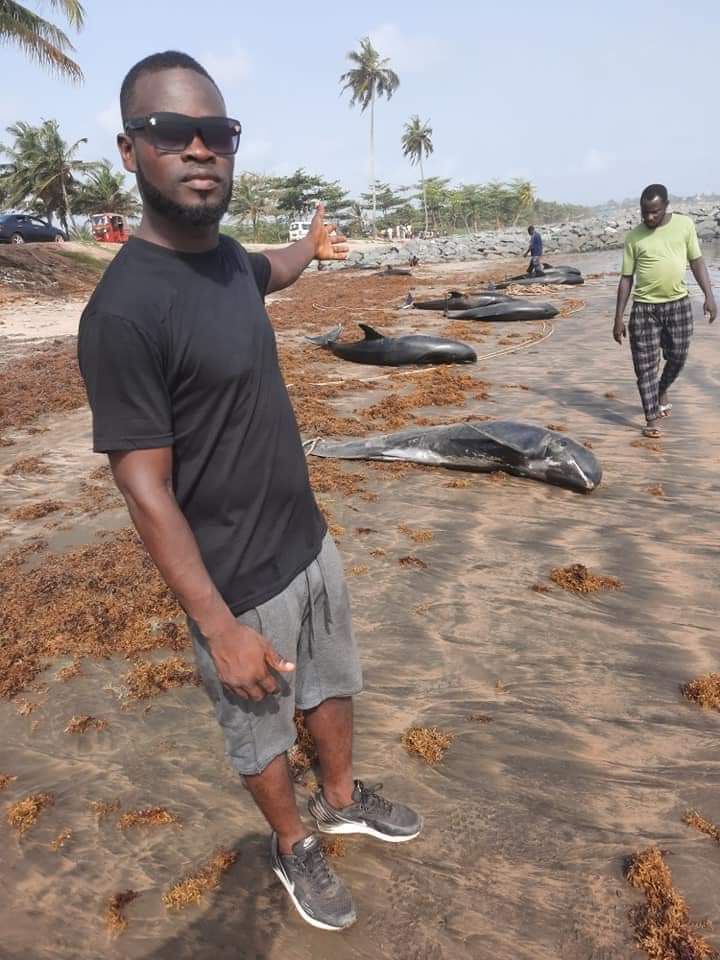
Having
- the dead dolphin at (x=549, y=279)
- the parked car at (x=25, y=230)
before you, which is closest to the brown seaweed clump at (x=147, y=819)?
the dead dolphin at (x=549, y=279)

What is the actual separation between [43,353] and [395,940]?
39.4 ft

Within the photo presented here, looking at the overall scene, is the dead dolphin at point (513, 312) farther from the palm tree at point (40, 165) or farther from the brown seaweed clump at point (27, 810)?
the palm tree at point (40, 165)

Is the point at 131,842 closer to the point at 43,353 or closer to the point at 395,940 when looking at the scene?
the point at 395,940

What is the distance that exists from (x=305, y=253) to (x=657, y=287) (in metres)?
4.29

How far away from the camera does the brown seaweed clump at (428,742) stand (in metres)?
2.52

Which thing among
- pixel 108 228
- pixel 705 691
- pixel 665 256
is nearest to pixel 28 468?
pixel 705 691

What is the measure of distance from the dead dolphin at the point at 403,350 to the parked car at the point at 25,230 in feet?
78.5

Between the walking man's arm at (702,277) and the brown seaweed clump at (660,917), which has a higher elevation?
the walking man's arm at (702,277)

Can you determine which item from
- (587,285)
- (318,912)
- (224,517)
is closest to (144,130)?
(224,517)

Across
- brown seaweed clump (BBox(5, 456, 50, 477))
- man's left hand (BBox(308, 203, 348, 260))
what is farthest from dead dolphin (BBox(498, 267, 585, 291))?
man's left hand (BBox(308, 203, 348, 260))

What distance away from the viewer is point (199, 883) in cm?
204

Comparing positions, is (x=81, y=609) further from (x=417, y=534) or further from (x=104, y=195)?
(x=104, y=195)

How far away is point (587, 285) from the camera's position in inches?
815

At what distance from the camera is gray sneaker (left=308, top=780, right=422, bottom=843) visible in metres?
2.17
